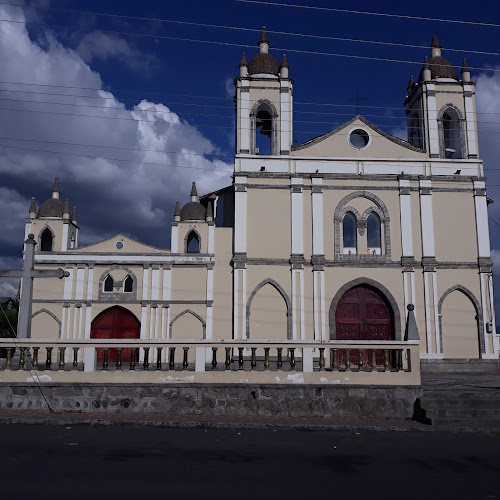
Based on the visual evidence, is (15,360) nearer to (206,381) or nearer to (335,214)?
(206,381)

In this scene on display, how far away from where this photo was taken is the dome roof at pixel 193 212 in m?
24.2

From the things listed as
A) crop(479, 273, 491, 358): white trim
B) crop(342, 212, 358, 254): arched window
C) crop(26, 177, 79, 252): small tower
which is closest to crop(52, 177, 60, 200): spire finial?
crop(26, 177, 79, 252): small tower

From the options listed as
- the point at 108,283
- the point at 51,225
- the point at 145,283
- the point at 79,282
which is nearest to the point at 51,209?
the point at 51,225

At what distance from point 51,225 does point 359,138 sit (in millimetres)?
14073

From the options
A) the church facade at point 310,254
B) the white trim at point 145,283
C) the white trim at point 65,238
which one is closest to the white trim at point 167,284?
the church facade at point 310,254

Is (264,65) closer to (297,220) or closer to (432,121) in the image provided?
(297,220)

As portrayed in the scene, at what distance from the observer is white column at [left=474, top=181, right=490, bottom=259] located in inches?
894

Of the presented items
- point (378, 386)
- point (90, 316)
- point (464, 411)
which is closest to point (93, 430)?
point (378, 386)

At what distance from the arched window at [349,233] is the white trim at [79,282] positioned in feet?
36.7

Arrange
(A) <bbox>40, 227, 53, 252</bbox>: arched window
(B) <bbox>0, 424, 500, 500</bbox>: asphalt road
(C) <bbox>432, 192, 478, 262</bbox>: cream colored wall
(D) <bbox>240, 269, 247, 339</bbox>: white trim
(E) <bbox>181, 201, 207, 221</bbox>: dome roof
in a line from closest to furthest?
(B) <bbox>0, 424, 500, 500</bbox>: asphalt road, (D) <bbox>240, 269, 247, 339</bbox>: white trim, (C) <bbox>432, 192, 478, 262</bbox>: cream colored wall, (A) <bbox>40, 227, 53, 252</bbox>: arched window, (E) <bbox>181, 201, 207, 221</bbox>: dome roof

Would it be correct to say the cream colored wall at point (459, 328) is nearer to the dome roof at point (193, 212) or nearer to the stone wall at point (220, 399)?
the stone wall at point (220, 399)

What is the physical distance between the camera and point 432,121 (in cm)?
2383

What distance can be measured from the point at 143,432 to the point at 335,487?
4.67 m

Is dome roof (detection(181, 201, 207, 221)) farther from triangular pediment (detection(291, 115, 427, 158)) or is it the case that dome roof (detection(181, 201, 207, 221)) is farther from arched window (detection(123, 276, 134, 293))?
triangular pediment (detection(291, 115, 427, 158))
